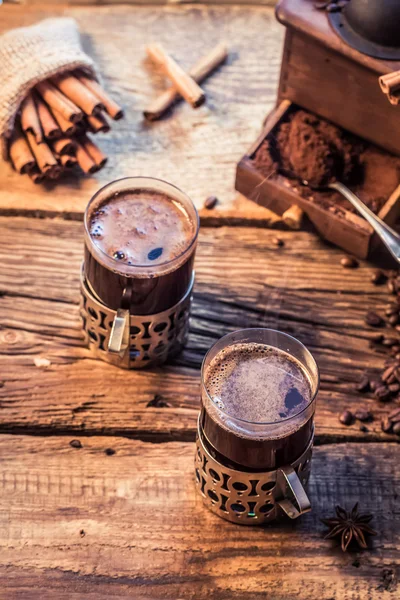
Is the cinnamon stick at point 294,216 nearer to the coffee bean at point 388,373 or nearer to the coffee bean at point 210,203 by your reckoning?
the coffee bean at point 210,203

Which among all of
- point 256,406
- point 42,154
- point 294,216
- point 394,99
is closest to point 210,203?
point 294,216

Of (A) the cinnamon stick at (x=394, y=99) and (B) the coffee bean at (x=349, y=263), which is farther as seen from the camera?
(B) the coffee bean at (x=349, y=263)

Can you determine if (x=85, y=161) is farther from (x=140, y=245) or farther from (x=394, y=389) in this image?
(x=394, y=389)

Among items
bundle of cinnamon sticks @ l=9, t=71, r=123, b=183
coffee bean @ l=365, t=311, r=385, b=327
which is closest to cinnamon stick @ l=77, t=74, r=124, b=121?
bundle of cinnamon sticks @ l=9, t=71, r=123, b=183

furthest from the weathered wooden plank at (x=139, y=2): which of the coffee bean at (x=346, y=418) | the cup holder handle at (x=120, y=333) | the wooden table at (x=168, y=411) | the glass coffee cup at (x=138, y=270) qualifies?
the coffee bean at (x=346, y=418)

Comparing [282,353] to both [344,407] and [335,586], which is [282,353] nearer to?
[344,407]

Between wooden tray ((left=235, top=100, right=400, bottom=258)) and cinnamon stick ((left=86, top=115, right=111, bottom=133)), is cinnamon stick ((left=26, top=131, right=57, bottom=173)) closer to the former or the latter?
cinnamon stick ((left=86, top=115, right=111, bottom=133))
